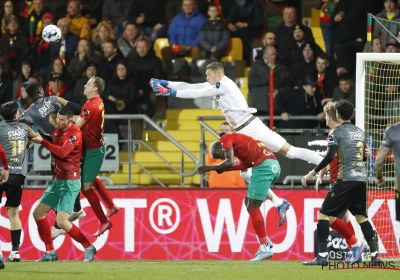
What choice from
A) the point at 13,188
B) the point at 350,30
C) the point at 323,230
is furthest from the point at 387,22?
the point at 13,188

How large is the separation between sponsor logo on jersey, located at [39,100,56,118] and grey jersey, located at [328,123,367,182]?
13.9 feet

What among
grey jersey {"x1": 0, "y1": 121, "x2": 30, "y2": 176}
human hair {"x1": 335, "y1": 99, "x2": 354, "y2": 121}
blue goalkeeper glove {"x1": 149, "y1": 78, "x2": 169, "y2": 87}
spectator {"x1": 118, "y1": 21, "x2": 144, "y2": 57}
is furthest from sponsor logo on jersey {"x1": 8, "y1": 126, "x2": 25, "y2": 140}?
spectator {"x1": 118, "y1": 21, "x2": 144, "y2": 57}

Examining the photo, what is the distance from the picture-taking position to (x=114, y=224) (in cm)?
1609

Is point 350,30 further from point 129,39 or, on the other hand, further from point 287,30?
point 129,39


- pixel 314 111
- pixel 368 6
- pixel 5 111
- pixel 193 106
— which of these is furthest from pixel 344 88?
pixel 5 111

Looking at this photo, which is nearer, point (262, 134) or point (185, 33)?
point (262, 134)

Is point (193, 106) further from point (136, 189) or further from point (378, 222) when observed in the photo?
point (378, 222)

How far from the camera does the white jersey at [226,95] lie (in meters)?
14.0

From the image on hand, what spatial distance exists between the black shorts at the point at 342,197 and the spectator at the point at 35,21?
32.7 ft

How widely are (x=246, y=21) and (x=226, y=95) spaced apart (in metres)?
6.52

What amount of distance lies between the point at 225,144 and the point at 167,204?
9.88ft

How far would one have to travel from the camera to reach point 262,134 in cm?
1443

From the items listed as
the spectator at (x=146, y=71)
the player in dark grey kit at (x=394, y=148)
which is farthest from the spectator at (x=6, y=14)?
the player in dark grey kit at (x=394, y=148)

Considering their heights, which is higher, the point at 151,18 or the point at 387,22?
the point at 151,18
